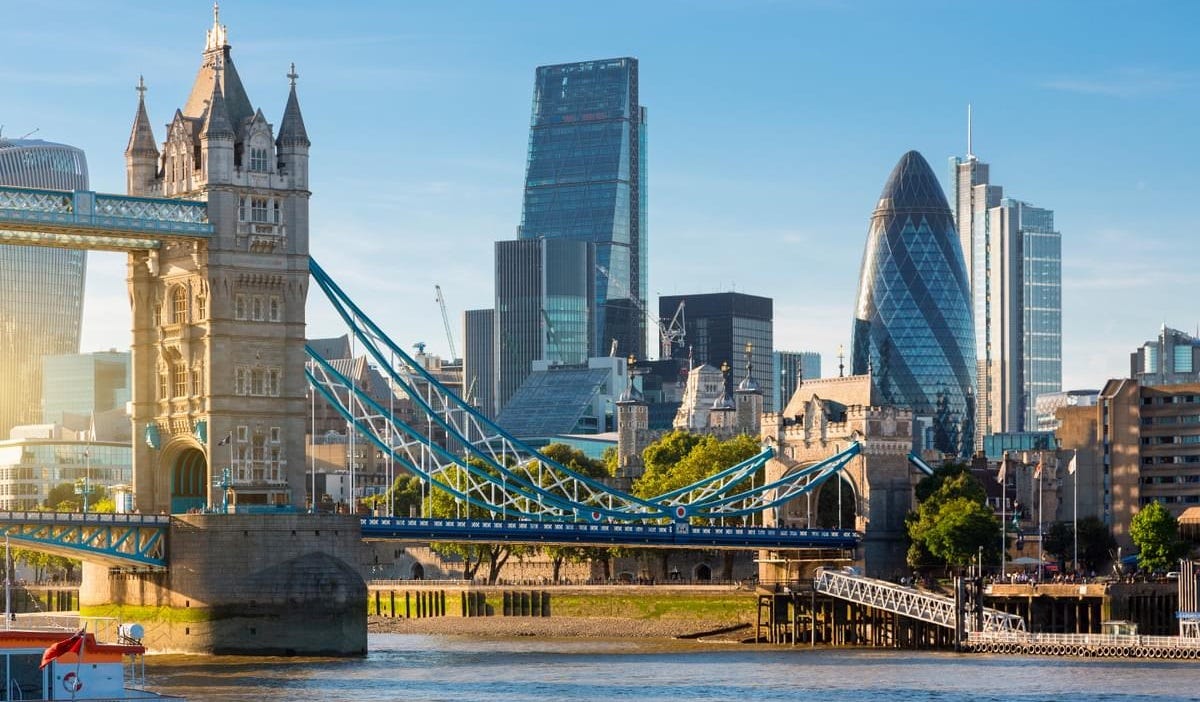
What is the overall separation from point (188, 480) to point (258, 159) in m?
16.2

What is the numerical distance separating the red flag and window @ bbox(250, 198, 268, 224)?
47.6m

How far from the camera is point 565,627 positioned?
148000 millimetres

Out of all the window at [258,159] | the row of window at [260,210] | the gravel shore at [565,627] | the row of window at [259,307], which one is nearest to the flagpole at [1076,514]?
the gravel shore at [565,627]

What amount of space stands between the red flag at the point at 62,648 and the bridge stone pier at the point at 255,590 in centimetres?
3741

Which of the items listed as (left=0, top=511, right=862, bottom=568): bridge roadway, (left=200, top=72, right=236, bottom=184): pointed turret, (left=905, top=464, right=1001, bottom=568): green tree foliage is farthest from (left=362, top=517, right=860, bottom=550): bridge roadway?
(left=200, top=72, right=236, bottom=184): pointed turret

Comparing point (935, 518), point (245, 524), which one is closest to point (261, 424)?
point (245, 524)

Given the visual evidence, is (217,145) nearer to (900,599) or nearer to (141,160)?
(141,160)

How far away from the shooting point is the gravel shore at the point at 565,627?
140 meters

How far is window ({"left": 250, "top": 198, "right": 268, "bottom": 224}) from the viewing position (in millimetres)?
124375

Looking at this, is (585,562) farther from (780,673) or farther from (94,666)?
(94,666)

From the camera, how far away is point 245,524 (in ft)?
391

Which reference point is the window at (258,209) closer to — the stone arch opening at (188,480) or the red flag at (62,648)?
the stone arch opening at (188,480)

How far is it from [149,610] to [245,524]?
612cm

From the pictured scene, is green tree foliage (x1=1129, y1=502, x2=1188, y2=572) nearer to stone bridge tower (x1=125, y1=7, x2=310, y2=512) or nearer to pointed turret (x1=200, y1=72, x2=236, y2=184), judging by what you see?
stone bridge tower (x1=125, y1=7, x2=310, y2=512)
